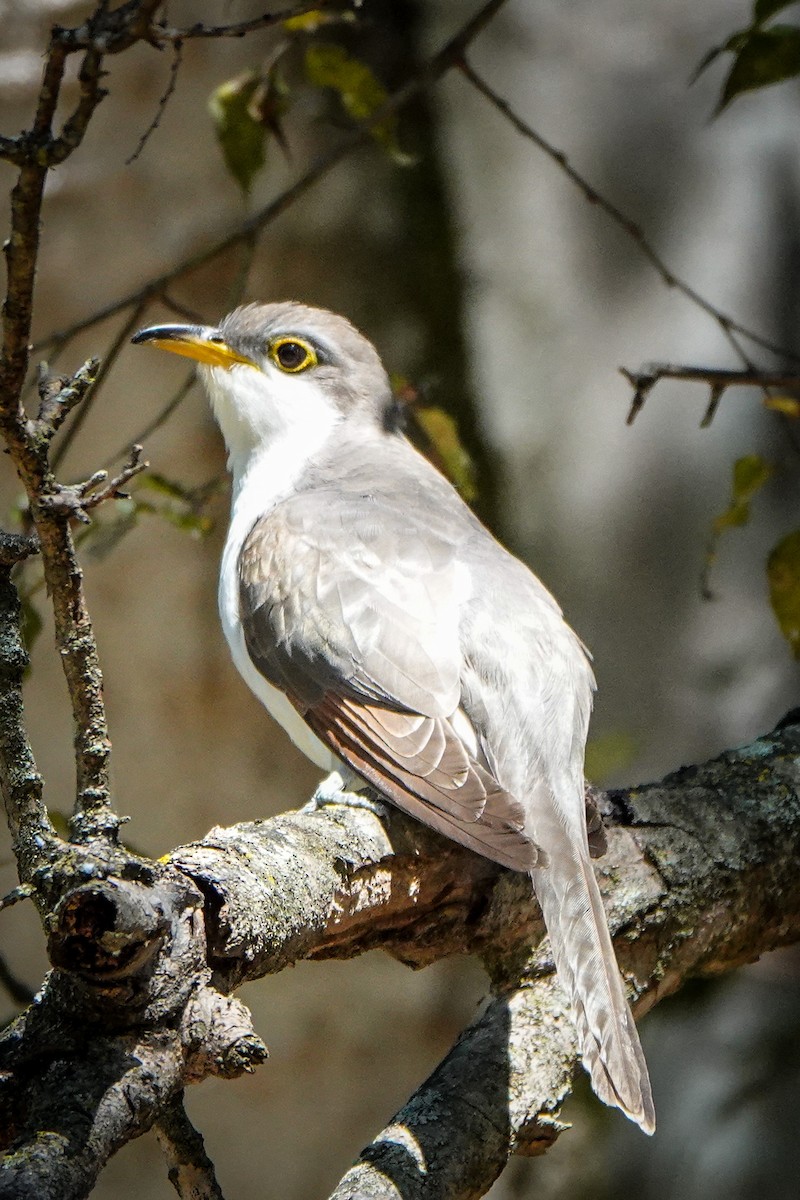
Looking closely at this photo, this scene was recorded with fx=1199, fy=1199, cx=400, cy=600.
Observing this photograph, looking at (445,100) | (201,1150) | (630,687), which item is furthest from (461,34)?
(201,1150)

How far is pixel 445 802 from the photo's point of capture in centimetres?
236

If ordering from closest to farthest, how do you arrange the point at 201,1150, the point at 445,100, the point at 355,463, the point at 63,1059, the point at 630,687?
the point at 63,1059 → the point at 201,1150 → the point at 355,463 → the point at 630,687 → the point at 445,100

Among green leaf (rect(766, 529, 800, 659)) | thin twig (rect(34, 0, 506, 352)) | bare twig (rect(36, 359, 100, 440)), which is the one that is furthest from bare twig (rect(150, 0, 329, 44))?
green leaf (rect(766, 529, 800, 659))

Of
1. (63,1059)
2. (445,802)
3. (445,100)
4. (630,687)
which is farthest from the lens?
(445,100)

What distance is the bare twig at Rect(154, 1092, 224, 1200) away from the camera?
1.72 meters

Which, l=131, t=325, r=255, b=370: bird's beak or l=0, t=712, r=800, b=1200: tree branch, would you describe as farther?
l=131, t=325, r=255, b=370: bird's beak

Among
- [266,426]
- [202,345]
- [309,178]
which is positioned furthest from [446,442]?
[309,178]

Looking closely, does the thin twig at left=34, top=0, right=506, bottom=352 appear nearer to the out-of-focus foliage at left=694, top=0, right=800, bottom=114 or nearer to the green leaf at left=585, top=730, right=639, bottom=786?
the out-of-focus foliage at left=694, top=0, right=800, bottom=114

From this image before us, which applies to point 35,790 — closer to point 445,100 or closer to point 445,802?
point 445,802

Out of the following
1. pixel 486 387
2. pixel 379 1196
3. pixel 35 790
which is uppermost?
pixel 486 387

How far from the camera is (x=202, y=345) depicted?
3.89 metres

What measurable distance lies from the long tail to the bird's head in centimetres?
202

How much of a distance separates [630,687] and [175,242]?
111 inches

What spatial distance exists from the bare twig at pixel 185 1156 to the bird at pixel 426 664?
0.72 meters
